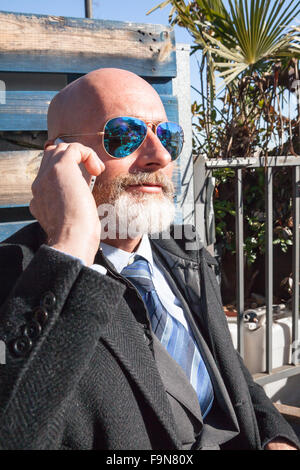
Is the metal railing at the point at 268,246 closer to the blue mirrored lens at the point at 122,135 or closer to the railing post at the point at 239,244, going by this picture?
the railing post at the point at 239,244

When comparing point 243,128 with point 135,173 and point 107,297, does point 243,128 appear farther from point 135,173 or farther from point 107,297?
point 107,297

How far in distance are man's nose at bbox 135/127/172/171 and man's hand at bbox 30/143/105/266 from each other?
0.38 metres

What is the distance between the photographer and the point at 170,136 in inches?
67.5

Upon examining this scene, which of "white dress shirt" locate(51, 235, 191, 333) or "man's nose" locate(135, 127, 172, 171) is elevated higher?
"man's nose" locate(135, 127, 172, 171)

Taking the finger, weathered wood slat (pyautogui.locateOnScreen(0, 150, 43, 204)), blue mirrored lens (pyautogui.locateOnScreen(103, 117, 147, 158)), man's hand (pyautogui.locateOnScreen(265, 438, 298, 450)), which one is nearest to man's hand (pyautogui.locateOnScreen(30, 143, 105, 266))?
the finger

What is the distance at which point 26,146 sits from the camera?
2.24 m

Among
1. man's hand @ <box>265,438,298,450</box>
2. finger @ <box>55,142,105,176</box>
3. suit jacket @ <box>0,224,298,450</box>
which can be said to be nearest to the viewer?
suit jacket @ <box>0,224,298,450</box>

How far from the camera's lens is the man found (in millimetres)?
963

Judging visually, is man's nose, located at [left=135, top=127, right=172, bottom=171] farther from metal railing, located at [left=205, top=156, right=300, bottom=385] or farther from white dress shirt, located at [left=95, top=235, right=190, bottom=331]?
metal railing, located at [left=205, top=156, right=300, bottom=385]

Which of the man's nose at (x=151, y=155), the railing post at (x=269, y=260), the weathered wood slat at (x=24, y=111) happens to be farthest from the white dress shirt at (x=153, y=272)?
the railing post at (x=269, y=260)

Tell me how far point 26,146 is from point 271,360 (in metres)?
2.25

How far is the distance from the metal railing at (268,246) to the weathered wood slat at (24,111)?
105 cm

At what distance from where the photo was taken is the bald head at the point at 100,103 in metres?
1.62

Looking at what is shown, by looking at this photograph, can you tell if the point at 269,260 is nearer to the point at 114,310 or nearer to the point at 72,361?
the point at 114,310
